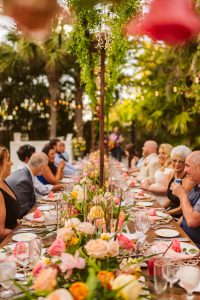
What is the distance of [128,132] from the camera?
15086 mm

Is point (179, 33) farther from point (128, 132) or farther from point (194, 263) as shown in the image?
point (128, 132)

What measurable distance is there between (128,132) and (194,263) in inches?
524

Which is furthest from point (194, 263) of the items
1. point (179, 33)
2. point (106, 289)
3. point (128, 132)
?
point (128, 132)

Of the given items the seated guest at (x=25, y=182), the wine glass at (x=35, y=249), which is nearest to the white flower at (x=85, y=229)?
the wine glass at (x=35, y=249)

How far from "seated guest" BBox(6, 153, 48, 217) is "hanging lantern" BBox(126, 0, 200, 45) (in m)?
3.28

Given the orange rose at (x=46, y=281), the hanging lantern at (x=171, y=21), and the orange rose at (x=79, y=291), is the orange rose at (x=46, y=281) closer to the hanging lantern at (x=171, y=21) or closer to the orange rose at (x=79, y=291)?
the orange rose at (x=79, y=291)

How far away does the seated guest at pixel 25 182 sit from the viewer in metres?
3.69

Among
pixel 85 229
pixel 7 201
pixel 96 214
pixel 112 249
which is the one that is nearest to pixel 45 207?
pixel 7 201

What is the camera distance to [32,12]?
1.47ft

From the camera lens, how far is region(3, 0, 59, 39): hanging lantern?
441mm

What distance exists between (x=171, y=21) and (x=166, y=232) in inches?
83.7

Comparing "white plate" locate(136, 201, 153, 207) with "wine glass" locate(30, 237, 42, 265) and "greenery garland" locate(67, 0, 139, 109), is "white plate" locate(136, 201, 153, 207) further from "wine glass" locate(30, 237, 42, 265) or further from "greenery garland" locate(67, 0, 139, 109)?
"wine glass" locate(30, 237, 42, 265)

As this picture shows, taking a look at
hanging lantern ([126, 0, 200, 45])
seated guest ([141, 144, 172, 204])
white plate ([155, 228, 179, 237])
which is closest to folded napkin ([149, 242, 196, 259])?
white plate ([155, 228, 179, 237])

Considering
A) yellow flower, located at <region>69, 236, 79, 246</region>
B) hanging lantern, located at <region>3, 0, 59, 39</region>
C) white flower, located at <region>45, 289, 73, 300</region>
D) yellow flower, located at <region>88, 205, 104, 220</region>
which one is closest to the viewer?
hanging lantern, located at <region>3, 0, 59, 39</region>
